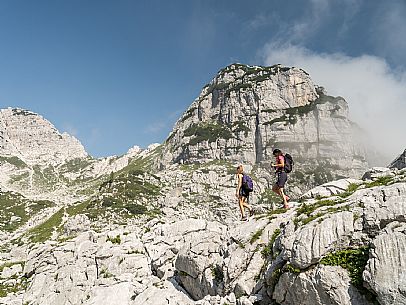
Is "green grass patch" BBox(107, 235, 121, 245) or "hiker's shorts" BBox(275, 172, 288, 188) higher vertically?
"hiker's shorts" BBox(275, 172, 288, 188)

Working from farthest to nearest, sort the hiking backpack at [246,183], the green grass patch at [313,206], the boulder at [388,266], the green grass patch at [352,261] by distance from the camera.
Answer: the hiking backpack at [246,183]
the green grass patch at [313,206]
the green grass patch at [352,261]
the boulder at [388,266]

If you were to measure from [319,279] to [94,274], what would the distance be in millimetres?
27432

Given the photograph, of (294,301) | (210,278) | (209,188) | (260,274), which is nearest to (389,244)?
(294,301)

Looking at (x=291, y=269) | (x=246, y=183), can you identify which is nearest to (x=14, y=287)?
(x=246, y=183)

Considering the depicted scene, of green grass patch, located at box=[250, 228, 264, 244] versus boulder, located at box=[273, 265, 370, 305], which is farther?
green grass patch, located at box=[250, 228, 264, 244]

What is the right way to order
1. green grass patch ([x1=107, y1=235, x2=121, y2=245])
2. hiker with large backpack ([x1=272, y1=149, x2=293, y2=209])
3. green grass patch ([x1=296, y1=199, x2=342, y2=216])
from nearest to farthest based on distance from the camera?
green grass patch ([x1=296, y1=199, x2=342, y2=216]) → hiker with large backpack ([x1=272, y1=149, x2=293, y2=209]) → green grass patch ([x1=107, y1=235, x2=121, y2=245])

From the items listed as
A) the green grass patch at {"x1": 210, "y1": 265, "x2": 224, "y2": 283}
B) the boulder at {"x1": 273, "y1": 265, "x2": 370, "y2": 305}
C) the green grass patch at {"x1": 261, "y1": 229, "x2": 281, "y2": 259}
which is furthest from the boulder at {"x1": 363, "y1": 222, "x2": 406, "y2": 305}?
the green grass patch at {"x1": 210, "y1": 265, "x2": 224, "y2": 283}

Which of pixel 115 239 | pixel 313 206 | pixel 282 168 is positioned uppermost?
pixel 282 168

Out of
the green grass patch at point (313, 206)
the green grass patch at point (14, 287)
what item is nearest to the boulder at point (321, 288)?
the green grass patch at point (313, 206)

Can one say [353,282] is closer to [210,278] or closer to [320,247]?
[320,247]

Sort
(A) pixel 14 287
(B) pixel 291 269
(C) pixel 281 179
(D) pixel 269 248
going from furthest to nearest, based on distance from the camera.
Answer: (A) pixel 14 287, (C) pixel 281 179, (D) pixel 269 248, (B) pixel 291 269

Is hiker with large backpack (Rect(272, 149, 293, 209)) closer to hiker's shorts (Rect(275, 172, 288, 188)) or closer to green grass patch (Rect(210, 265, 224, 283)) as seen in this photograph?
hiker's shorts (Rect(275, 172, 288, 188))

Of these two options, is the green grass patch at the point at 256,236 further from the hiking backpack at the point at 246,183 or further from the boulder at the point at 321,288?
the boulder at the point at 321,288

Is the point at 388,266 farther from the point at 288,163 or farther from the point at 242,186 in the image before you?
the point at 242,186
